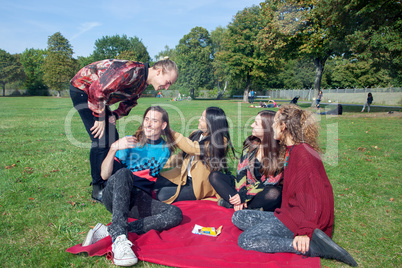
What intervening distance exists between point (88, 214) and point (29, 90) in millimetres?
82302

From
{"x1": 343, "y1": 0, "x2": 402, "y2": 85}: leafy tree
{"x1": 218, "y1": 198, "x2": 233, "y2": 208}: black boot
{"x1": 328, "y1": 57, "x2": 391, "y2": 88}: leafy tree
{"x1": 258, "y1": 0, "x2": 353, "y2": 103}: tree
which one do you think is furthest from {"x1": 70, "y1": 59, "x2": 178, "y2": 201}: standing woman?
{"x1": 328, "y1": 57, "x2": 391, "y2": 88}: leafy tree

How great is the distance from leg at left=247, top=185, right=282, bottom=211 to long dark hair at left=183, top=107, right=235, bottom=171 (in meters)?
0.89

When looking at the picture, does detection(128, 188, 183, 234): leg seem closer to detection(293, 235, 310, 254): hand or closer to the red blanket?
the red blanket

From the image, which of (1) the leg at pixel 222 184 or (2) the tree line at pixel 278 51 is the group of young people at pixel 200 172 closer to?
(1) the leg at pixel 222 184

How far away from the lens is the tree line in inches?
765

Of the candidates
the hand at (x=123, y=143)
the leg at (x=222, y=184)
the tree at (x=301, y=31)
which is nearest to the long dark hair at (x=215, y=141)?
the leg at (x=222, y=184)

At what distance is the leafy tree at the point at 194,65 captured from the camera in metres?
69.2

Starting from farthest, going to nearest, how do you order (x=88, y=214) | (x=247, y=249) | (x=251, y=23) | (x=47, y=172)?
(x=251, y=23)
(x=47, y=172)
(x=88, y=214)
(x=247, y=249)

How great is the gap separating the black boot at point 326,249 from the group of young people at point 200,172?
0.01m

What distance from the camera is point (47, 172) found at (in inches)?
248

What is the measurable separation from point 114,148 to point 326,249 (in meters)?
2.72

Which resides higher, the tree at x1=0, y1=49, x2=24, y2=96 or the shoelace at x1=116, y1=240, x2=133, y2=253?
the tree at x1=0, y1=49, x2=24, y2=96

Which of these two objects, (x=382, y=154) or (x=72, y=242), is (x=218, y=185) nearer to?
(x=72, y=242)

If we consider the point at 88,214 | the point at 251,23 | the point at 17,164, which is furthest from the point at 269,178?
the point at 251,23
